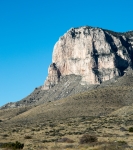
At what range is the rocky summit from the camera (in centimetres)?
15625

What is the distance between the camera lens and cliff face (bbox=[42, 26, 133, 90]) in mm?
158500

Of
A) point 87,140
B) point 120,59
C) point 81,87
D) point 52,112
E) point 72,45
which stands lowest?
point 87,140

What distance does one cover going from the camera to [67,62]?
180250 mm

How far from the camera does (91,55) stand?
166750 mm

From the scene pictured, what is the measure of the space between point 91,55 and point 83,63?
588cm

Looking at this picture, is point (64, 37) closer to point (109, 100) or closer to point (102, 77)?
point (102, 77)

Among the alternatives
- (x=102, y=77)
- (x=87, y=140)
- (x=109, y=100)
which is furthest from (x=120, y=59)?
(x=87, y=140)

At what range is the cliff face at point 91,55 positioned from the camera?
15850 cm

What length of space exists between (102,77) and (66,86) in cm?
1958

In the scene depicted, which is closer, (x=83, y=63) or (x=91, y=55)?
(x=91, y=55)

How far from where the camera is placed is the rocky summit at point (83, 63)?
6152 inches

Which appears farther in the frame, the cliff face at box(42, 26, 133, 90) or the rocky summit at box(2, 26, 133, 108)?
the cliff face at box(42, 26, 133, 90)

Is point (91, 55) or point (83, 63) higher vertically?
point (91, 55)

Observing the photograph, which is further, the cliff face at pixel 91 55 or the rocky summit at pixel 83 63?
the cliff face at pixel 91 55
